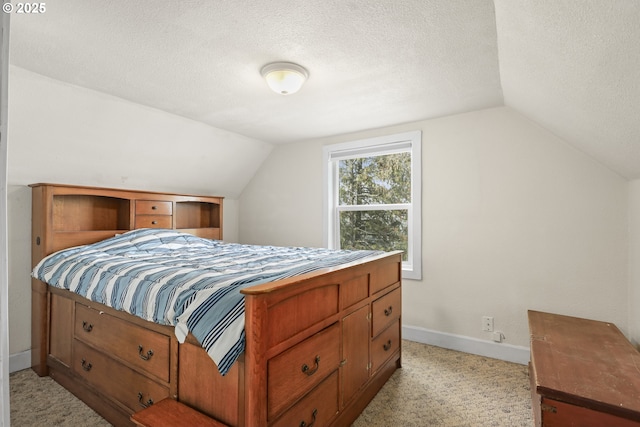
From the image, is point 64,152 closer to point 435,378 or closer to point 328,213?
point 328,213

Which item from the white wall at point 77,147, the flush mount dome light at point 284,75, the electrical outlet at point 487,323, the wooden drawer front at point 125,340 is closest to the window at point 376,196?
the electrical outlet at point 487,323

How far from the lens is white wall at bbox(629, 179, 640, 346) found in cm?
211

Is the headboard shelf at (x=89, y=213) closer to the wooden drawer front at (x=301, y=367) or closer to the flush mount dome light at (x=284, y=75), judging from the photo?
the flush mount dome light at (x=284, y=75)

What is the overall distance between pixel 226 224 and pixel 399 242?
7.72 ft

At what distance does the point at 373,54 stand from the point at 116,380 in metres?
2.39

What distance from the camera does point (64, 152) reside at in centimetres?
263

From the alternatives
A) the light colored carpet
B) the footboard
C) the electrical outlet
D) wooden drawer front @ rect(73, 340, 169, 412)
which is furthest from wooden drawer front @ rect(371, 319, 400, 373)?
wooden drawer front @ rect(73, 340, 169, 412)

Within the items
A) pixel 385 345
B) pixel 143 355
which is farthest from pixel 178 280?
pixel 385 345

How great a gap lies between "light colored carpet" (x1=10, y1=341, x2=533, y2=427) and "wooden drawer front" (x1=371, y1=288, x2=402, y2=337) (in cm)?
43

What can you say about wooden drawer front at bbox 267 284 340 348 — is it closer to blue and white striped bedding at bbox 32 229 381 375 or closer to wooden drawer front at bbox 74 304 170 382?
blue and white striped bedding at bbox 32 229 381 375

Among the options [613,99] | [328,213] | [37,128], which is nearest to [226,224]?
[328,213]

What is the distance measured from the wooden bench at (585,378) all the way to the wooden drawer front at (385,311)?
874 millimetres

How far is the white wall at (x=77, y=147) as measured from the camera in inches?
91.0

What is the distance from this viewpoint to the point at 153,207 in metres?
3.26
